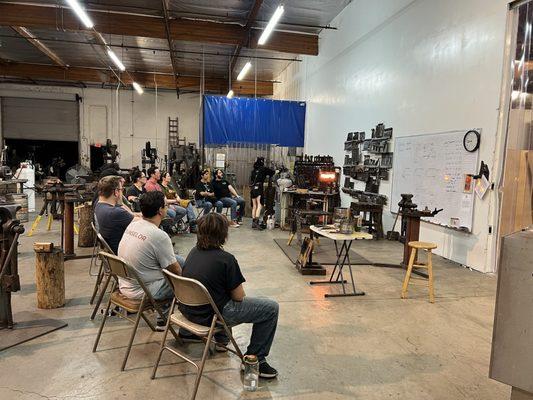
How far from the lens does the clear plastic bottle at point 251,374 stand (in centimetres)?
229

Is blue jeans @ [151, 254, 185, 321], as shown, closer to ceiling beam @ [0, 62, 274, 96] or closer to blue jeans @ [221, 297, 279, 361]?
blue jeans @ [221, 297, 279, 361]

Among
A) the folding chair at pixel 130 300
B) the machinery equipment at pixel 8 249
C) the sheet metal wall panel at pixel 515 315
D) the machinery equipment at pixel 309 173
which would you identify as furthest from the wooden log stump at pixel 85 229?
the sheet metal wall panel at pixel 515 315

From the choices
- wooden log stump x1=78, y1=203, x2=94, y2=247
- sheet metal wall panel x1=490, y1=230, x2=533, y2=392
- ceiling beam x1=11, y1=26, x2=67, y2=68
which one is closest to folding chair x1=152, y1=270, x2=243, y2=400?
sheet metal wall panel x1=490, y1=230, x2=533, y2=392

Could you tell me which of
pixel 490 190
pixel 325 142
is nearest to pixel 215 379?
pixel 490 190

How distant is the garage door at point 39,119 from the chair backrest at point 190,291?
14622 millimetres

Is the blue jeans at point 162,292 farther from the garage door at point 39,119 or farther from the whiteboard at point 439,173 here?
the garage door at point 39,119

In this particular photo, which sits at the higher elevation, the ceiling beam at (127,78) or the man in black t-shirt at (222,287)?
the ceiling beam at (127,78)

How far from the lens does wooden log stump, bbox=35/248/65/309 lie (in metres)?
3.37

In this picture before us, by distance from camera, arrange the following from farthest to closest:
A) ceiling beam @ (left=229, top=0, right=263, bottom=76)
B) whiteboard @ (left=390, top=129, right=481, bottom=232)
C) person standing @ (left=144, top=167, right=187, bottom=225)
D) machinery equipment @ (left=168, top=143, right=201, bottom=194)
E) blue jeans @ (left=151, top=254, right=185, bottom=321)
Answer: machinery equipment @ (left=168, top=143, right=201, bottom=194) < ceiling beam @ (left=229, top=0, right=263, bottom=76) < person standing @ (left=144, top=167, right=187, bottom=225) < whiteboard @ (left=390, top=129, right=481, bottom=232) < blue jeans @ (left=151, top=254, right=185, bottom=321)

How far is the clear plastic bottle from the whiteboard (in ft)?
13.0

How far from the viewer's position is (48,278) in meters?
3.38

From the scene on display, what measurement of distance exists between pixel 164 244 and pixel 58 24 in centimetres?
790

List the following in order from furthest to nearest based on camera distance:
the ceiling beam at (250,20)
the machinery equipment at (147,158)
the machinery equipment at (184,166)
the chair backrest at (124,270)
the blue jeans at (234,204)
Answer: the machinery equipment at (147,158)
the machinery equipment at (184,166)
the ceiling beam at (250,20)
the blue jeans at (234,204)
the chair backrest at (124,270)

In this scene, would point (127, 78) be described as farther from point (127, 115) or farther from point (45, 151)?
point (45, 151)
